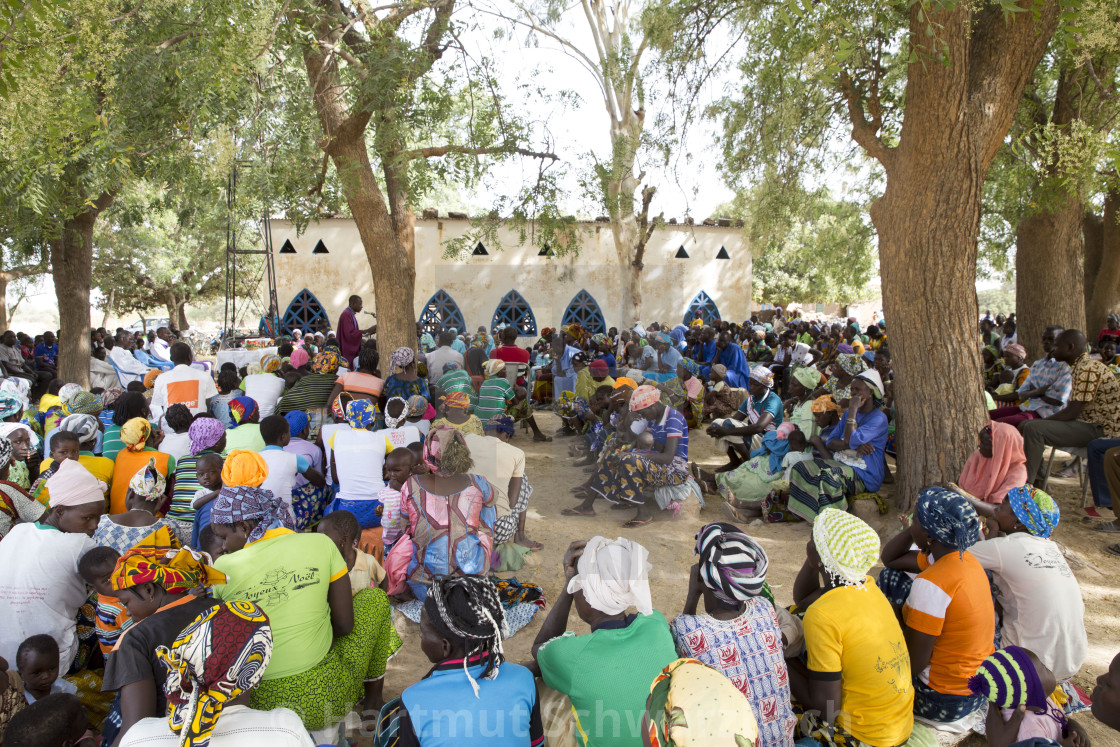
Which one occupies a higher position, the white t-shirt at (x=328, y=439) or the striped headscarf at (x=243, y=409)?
the striped headscarf at (x=243, y=409)

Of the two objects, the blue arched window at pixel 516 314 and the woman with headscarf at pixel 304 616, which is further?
the blue arched window at pixel 516 314

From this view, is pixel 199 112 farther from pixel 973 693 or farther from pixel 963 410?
pixel 963 410

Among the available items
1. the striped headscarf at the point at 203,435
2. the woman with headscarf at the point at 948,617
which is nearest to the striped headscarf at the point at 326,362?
the striped headscarf at the point at 203,435

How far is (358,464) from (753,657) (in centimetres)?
314

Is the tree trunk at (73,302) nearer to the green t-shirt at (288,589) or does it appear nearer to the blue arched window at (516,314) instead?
the green t-shirt at (288,589)

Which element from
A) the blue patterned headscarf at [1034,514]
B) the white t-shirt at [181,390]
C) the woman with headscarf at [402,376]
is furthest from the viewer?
the woman with headscarf at [402,376]

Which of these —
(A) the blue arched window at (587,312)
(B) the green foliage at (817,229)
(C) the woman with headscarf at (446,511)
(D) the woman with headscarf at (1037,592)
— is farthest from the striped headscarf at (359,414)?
(A) the blue arched window at (587,312)

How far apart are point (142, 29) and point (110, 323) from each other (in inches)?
1734

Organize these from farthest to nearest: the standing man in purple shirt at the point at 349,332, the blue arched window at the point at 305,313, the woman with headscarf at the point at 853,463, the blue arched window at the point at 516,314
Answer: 1. the blue arched window at the point at 516,314
2. the blue arched window at the point at 305,313
3. the standing man in purple shirt at the point at 349,332
4. the woman with headscarf at the point at 853,463

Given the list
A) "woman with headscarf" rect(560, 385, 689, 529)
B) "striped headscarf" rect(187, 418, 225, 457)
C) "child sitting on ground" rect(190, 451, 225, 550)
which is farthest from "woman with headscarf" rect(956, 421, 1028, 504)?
"striped headscarf" rect(187, 418, 225, 457)

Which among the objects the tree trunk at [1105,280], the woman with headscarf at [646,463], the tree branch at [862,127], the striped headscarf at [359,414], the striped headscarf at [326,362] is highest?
the tree branch at [862,127]

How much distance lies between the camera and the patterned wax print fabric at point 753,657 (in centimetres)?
244

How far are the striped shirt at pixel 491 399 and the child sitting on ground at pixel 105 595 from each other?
5.01 m

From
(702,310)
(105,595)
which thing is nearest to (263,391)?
(105,595)
